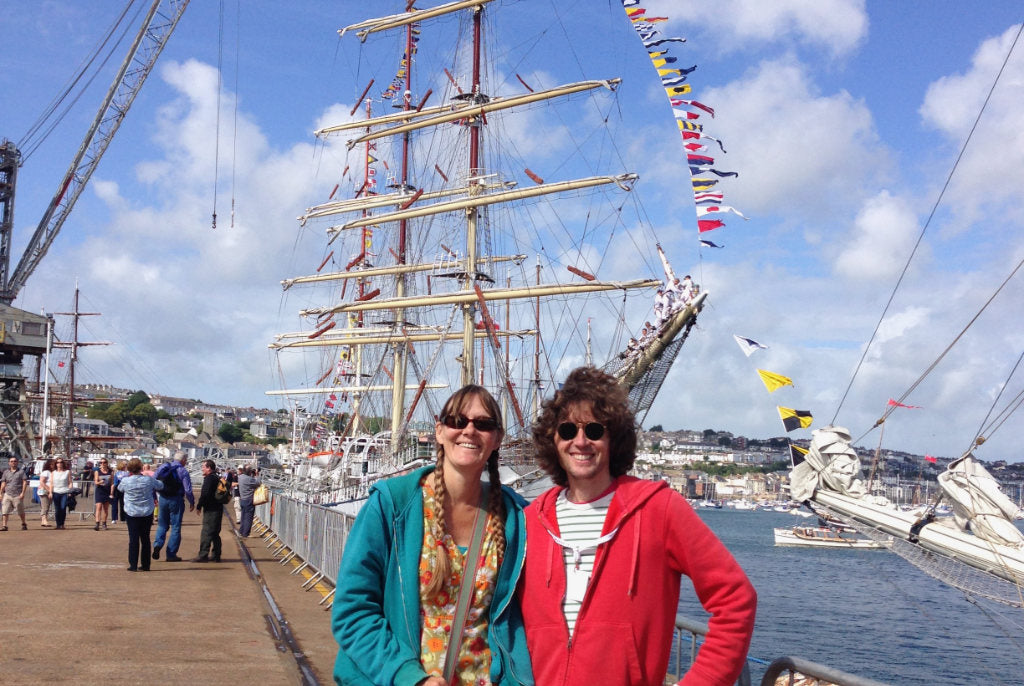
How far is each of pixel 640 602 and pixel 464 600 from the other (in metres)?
0.60

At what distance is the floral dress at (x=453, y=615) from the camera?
10.5 feet

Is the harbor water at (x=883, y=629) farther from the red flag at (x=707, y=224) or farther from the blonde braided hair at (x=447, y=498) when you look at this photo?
the blonde braided hair at (x=447, y=498)

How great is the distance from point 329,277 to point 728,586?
52.1 m

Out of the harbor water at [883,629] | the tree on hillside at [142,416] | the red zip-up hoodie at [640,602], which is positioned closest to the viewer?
the red zip-up hoodie at [640,602]

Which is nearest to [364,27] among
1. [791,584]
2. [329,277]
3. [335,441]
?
[329,277]

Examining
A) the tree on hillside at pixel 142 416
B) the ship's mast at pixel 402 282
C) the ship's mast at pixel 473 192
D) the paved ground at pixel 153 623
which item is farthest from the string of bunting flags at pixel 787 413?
the tree on hillside at pixel 142 416

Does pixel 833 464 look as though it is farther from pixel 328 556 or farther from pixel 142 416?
pixel 142 416

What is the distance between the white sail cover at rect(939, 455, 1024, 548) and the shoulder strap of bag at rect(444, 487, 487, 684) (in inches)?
441

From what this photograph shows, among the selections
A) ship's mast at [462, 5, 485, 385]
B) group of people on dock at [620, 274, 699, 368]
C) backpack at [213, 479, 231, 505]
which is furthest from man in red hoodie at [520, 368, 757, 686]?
ship's mast at [462, 5, 485, 385]

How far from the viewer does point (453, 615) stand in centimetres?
324

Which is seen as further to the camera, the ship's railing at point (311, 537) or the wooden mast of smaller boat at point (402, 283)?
the wooden mast of smaller boat at point (402, 283)

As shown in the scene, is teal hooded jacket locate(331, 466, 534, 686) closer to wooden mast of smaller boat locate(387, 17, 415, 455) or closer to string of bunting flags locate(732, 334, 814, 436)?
string of bunting flags locate(732, 334, 814, 436)

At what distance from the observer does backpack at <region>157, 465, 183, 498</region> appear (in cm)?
1442

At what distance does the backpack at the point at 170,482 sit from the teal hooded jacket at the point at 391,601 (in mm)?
12162
